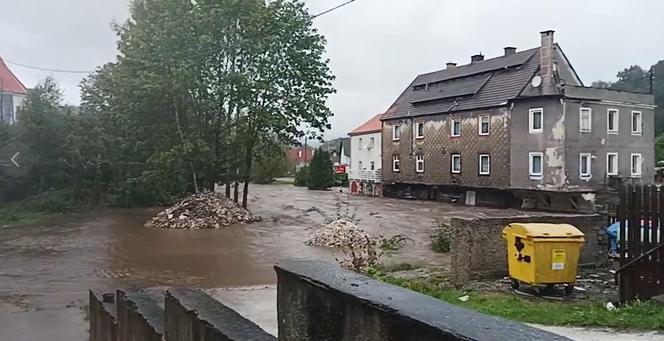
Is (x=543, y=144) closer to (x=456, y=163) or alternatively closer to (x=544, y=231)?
(x=456, y=163)

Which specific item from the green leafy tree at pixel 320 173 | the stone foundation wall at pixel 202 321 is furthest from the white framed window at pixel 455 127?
the stone foundation wall at pixel 202 321

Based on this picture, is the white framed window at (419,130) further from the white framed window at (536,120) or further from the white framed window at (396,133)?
the white framed window at (536,120)

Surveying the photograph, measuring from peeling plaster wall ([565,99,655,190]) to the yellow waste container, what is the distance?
25.9m

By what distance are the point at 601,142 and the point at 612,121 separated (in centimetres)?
153

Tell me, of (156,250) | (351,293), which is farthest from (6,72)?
(351,293)

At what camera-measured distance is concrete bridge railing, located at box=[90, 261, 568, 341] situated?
140cm

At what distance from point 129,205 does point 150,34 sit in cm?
1166

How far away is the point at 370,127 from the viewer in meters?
55.7

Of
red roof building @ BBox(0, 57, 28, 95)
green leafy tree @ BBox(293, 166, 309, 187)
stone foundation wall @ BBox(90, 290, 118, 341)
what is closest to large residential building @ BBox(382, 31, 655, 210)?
green leafy tree @ BBox(293, 166, 309, 187)

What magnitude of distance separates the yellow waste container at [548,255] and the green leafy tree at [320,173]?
49.3 m

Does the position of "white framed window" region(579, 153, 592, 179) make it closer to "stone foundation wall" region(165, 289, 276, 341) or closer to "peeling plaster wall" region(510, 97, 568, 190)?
"peeling plaster wall" region(510, 97, 568, 190)

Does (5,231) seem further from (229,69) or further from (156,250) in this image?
(229,69)

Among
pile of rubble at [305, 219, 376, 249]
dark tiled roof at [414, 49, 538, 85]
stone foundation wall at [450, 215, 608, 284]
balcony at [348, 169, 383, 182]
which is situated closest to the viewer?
stone foundation wall at [450, 215, 608, 284]

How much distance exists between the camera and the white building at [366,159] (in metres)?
51.5
